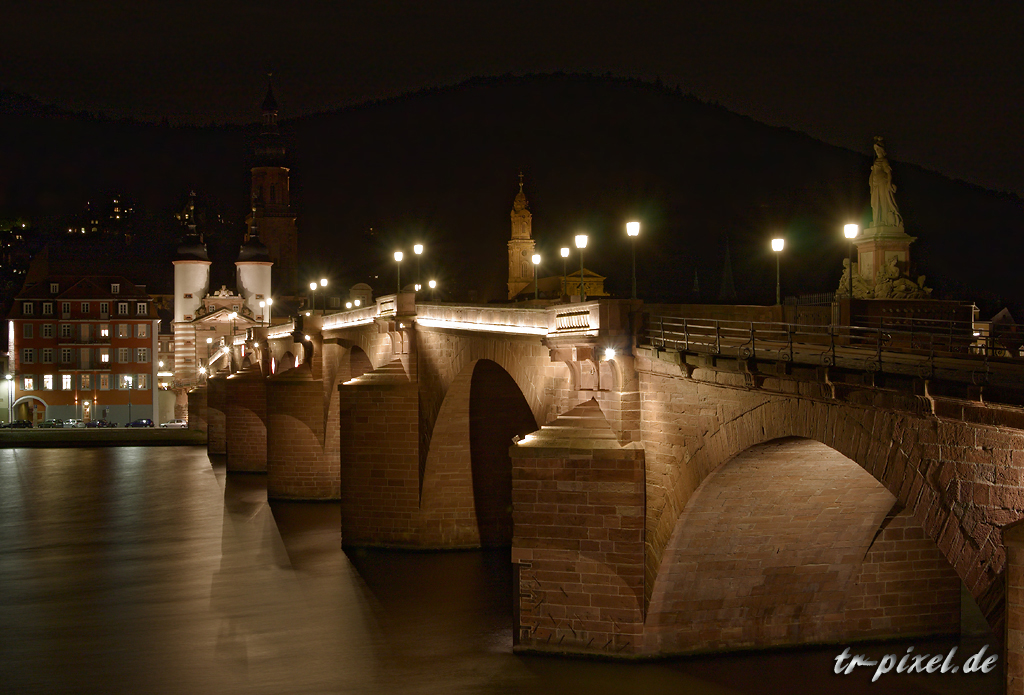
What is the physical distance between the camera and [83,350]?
92.2 m

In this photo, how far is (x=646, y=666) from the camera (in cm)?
1962

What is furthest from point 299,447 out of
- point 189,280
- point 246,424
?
point 189,280

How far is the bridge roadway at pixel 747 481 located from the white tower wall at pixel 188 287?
76905mm

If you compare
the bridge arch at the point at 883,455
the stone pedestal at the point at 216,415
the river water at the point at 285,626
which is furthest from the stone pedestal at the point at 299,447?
the bridge arch at the point at 883,455

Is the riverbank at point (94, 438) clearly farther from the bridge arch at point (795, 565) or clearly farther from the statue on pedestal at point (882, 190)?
the bridge arch at point (795, 565)

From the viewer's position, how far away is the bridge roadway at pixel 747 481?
12133 mm

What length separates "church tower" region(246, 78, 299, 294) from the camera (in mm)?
121438

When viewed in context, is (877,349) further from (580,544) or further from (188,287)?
(188,287)

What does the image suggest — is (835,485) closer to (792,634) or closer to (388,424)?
(792,634)

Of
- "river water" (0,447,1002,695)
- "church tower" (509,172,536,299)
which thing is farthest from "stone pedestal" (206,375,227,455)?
"river water" (0,447,1002,695)

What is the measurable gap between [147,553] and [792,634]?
23.7m

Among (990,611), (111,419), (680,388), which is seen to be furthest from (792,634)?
(111,419)

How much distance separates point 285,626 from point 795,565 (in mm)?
12126

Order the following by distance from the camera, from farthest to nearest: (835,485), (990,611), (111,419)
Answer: (111,419) < (835,485) < (990,611)
